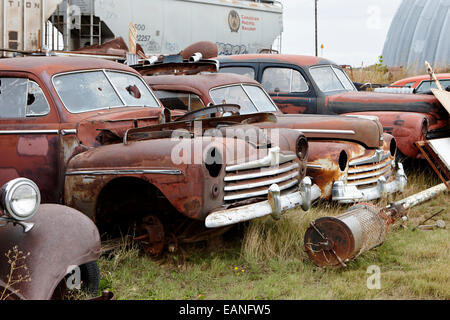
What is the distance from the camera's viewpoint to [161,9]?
59.8ft

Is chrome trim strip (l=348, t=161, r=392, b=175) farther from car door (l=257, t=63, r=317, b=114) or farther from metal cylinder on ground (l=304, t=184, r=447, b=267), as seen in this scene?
car door (l=257, t=63, r=317, b=114)

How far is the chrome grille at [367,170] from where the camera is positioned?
20.1 ft

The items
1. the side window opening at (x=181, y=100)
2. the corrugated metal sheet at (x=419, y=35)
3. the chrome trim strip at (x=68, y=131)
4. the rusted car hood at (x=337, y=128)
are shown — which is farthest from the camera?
the corrugated metal sheet at (x=419, y=35)

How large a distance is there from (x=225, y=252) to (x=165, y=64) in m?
3.22

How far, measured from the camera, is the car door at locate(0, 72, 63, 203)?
468 centimetres

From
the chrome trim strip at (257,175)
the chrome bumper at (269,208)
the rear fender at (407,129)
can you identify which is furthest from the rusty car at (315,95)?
the chrome trim strip at (257,175)

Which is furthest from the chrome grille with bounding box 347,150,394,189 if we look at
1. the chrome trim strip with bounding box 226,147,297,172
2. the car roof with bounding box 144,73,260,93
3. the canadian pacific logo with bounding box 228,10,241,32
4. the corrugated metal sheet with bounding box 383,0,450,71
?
the corrugated metal sheet with bounding box 383,0,450,71

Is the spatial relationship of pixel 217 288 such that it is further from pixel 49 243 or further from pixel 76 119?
pixel 76 119

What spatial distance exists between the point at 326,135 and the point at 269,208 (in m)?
2.06

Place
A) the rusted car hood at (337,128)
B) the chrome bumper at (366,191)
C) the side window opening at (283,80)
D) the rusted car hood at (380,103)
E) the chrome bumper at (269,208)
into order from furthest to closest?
the side window opening at (283,80) < the rusted car hood at (380,103) < the rusted car hood at (337,128) < the chrome bumper at (366,191) < the chrome bumper at (269,208)

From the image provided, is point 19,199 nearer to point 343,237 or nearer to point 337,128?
point 343,237

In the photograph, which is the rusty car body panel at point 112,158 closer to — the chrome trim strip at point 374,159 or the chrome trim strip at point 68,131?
the chrome trim strip at point 68,131

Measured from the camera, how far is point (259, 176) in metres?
4.53

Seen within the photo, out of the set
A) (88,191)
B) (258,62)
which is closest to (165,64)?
(258,62)
